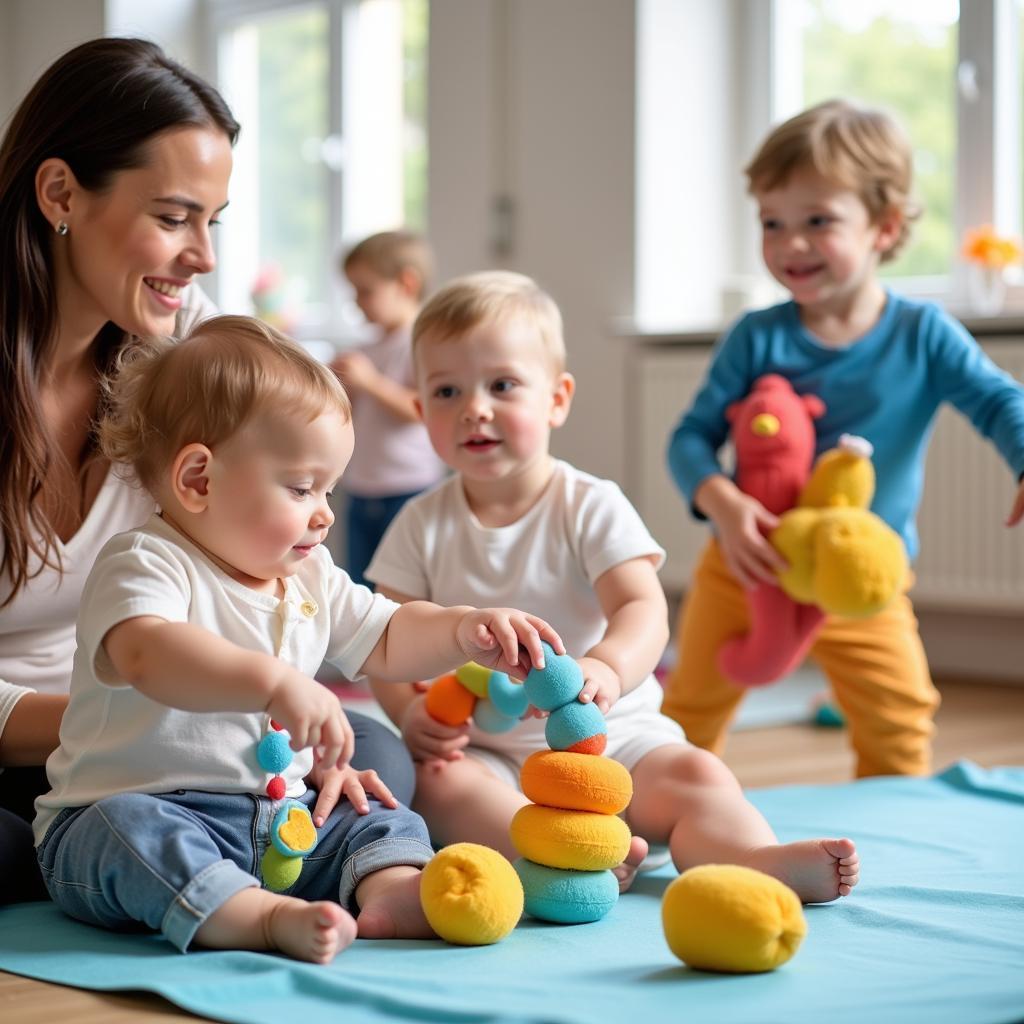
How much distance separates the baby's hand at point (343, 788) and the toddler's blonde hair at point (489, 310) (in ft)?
1.55

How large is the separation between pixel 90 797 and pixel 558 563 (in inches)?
21.2

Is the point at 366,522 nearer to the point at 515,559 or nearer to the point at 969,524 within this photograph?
the point at 969,524

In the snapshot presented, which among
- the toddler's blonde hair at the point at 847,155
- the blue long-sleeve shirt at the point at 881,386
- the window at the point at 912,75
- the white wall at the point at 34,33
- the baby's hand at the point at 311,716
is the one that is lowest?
the baby's hand at the point at 311,716

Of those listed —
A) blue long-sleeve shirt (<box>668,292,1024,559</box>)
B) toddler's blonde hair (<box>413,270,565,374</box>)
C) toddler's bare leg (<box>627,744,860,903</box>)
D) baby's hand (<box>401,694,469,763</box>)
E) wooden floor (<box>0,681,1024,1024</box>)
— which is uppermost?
toddler's blonde hair (<box>413,270,565,374</box>)

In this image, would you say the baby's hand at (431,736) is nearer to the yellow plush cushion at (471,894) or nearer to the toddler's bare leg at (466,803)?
the toddler's bare leg at (466,803)

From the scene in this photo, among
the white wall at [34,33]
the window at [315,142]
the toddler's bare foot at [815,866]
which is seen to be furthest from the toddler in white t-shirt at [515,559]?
the white wall at [34,33]

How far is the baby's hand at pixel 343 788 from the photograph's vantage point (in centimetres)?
129

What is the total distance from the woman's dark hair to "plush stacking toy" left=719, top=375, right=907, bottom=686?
831 millimetres

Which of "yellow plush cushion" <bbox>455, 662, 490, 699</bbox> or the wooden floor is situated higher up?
"yellow plush cushion" <bbox>455, 662, 490, 699</bbox>

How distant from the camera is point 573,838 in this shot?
1.22 m

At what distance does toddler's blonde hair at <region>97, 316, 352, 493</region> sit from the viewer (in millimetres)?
1203

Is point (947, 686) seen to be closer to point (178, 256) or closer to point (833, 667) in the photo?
point (833, 667)

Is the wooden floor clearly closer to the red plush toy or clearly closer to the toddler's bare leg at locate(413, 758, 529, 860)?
the red plush toy

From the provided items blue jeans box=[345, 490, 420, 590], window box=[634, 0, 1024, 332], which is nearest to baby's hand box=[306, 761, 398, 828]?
blue jeans box=[345, 490, 420, 590]
